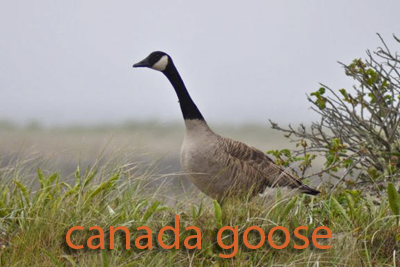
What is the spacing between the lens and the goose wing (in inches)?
255

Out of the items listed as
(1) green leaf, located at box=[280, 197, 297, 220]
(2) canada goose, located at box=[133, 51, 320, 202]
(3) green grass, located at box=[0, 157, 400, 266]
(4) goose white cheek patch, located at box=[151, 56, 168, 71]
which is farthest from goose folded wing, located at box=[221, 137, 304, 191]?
(4) goose white cheek patch, located at box=[151, 56, 168, 71]

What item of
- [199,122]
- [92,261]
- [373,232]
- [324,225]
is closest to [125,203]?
[92,261]

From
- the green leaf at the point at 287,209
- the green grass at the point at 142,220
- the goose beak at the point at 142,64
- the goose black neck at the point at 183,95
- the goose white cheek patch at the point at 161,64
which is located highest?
the goose white cheek patch at the point at 161,64

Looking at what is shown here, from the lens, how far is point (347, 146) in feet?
24.9

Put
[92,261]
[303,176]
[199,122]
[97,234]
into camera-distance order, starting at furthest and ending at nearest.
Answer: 1. [303,176]
2. [199,122]
3. [97,234]
4. [92,261]

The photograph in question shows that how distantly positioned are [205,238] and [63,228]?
112 centimetres

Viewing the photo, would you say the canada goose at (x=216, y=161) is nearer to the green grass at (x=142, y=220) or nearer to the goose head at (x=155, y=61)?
the goose head at (x=155, y=61)

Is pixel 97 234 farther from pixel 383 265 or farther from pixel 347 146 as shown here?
pixel 347 146

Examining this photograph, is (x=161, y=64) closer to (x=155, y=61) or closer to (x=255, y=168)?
(x=155, y=61)

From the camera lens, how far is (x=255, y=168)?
260 inches

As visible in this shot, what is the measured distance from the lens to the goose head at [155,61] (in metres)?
6.57

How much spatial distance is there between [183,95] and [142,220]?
69.7 inches

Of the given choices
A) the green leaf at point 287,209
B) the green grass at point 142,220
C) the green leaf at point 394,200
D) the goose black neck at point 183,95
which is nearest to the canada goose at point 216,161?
the goose black neck at point 183,95

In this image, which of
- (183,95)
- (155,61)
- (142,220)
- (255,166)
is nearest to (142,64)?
(155,61)
